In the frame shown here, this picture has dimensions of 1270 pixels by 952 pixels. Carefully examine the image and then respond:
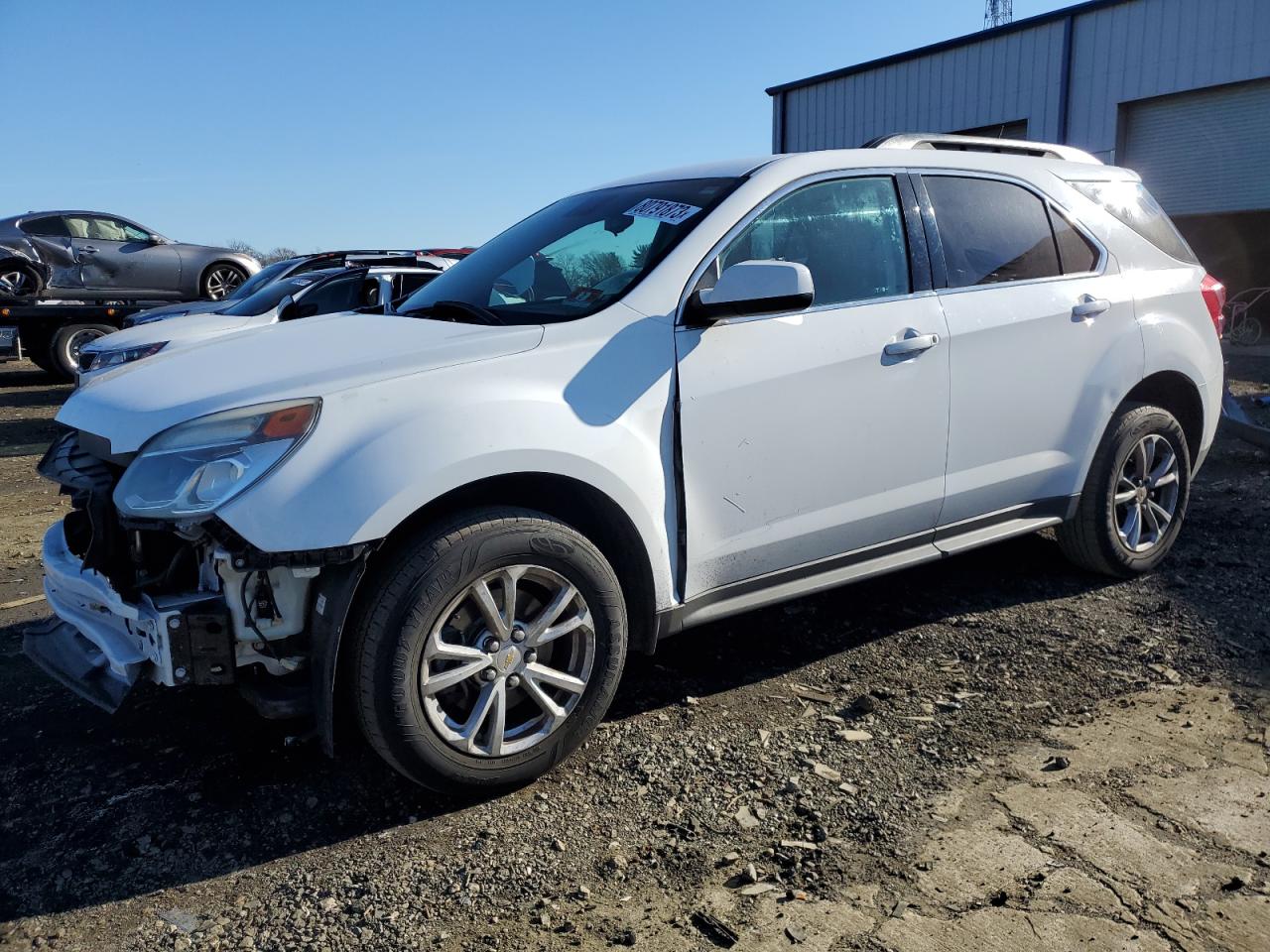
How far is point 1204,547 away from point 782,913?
3772 millimetres

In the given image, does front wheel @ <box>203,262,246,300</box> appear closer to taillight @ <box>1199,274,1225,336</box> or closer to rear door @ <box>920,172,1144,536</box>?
rear door @ <box>920,172,1144,536</box>

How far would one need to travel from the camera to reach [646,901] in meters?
2.38

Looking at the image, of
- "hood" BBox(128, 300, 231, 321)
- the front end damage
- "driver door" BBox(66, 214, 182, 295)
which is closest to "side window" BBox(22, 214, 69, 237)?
"driver door" BBox(66, 214, 182, 295)

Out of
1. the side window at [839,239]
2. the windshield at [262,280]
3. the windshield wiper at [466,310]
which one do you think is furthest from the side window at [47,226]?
the side window at [839,239]

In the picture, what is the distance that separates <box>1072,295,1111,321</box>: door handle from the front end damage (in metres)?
2.97

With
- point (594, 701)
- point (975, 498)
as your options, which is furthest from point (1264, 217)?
point (594, 701)

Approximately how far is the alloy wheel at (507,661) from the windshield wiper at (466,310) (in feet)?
2.98

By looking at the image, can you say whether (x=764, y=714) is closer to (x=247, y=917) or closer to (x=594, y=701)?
(x=594, y=701)

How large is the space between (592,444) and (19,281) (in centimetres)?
1409

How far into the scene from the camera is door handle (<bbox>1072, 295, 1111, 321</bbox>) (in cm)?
401

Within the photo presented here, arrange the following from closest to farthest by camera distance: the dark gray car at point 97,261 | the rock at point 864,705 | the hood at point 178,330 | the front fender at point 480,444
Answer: the front fender at point 480,444 → the rock at point 864,705 → the hood at point 178,330 → the dark gray car at point 97,261

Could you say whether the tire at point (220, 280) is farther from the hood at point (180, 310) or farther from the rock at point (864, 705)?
the rock at point (864, 705)

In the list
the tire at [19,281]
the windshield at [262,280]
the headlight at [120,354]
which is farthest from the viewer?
the tire at [19,281]

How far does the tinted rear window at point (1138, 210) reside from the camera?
436 cm
